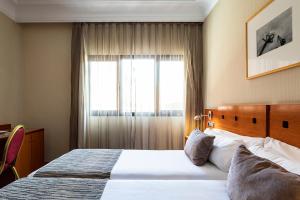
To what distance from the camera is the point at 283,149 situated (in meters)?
1.51

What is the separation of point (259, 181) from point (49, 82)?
365cm

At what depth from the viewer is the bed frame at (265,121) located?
152cm

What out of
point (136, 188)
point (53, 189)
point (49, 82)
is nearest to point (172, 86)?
point (49, 82)

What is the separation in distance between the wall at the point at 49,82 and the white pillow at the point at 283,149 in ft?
10.3

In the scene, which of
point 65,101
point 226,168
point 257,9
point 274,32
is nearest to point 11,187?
point 226,168

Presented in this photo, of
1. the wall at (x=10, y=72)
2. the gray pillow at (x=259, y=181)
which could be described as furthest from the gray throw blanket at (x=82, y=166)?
the wall at (x=10, y=72)

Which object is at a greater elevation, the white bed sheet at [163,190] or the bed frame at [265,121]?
the bed frame at [265,121]

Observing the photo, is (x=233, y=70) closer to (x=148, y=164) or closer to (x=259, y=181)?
(x=148, y=164)

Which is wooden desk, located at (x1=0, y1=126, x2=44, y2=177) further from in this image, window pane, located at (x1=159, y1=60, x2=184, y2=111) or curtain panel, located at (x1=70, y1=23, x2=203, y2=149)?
window pane, located at (x1=159, y1=60, x2=184, y2=111)

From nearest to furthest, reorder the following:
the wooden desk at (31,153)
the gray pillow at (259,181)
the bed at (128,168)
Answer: the gray pillow at (259,181), the bed at (128,168), the wooden desk at (31,153)

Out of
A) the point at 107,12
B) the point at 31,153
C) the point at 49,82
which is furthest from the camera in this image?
the point at 49,82

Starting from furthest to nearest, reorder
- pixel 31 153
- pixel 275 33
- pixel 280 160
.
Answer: pixel 31 153 → pixel 275 33 → pixel 280 160

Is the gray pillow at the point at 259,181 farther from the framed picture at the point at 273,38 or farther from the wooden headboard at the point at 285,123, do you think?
the framed picture at the point at 273,38

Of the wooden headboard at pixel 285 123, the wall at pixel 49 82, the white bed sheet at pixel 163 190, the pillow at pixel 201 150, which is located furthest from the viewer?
the wall at pixel 49 82
